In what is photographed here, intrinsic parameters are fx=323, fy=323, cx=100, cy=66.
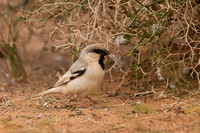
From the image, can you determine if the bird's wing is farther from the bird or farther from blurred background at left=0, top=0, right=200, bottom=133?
blurred background at left=0, top=0, right=200, bottom=133

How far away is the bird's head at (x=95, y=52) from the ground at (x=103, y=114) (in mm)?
709

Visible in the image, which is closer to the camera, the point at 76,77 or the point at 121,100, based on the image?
the point at 76,77

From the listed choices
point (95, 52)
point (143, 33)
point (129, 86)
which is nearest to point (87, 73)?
point (95, 52)

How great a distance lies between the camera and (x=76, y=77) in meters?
4.72

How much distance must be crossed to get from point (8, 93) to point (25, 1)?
2.51 meters

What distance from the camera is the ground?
11.7ft

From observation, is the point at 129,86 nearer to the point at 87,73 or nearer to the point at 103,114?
the point at 87,73

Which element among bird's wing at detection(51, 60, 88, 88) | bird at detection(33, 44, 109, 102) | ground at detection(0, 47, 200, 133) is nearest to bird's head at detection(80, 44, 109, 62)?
bird at detection(33, 44, 109, 102)

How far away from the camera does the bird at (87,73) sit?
4.59m

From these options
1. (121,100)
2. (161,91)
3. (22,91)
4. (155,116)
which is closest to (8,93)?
(22,91)

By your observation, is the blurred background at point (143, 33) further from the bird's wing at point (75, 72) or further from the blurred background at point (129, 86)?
the bird's wing at point (75, 72)

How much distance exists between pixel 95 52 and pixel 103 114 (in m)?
1.00

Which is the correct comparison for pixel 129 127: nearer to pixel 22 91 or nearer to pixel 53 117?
pixel 53 117

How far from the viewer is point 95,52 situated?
4.68 meters
